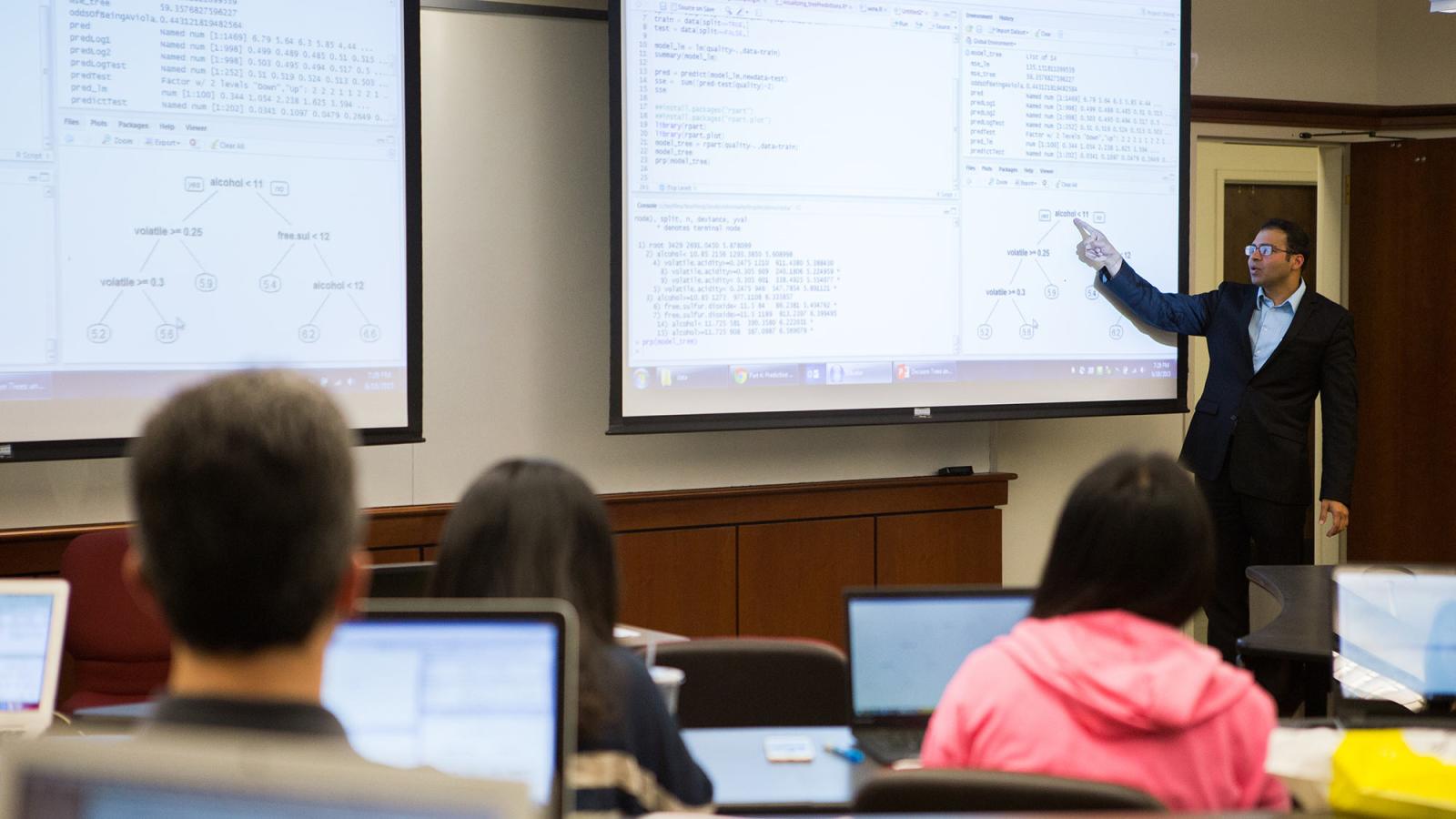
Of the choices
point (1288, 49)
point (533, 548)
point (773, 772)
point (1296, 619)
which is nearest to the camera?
point (533, 548)

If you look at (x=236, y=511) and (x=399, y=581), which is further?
(x=399, y=581)

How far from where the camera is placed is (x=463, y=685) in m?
1.12

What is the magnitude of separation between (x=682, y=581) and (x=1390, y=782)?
3202 millimetres

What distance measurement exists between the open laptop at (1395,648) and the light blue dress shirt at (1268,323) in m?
2.70

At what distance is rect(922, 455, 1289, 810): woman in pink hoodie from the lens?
57.5 inches

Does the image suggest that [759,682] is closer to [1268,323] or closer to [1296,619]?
[1296,619]

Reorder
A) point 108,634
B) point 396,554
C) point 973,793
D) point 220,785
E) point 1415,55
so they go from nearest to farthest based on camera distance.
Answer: point 220,785, point 973,793, point 108,634, point 396,554, point 1415,55

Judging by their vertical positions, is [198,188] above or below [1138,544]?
above

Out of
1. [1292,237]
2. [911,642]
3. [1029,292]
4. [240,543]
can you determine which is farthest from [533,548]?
[1292,237]

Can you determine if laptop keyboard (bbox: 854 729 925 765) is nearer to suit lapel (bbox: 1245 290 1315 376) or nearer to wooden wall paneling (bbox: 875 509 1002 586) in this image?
wooden wall paneling (bbox: 875 509 1002 586)

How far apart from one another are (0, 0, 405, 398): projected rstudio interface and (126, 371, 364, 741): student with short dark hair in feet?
9.12

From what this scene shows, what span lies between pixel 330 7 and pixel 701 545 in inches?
74.3

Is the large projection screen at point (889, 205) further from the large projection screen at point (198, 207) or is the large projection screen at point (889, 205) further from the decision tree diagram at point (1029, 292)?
the large projection screen at point (198, 207)

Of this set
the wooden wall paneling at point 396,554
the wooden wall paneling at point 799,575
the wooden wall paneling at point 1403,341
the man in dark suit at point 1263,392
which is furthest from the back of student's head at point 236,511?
the wooden wall paneling at point 1403,341
